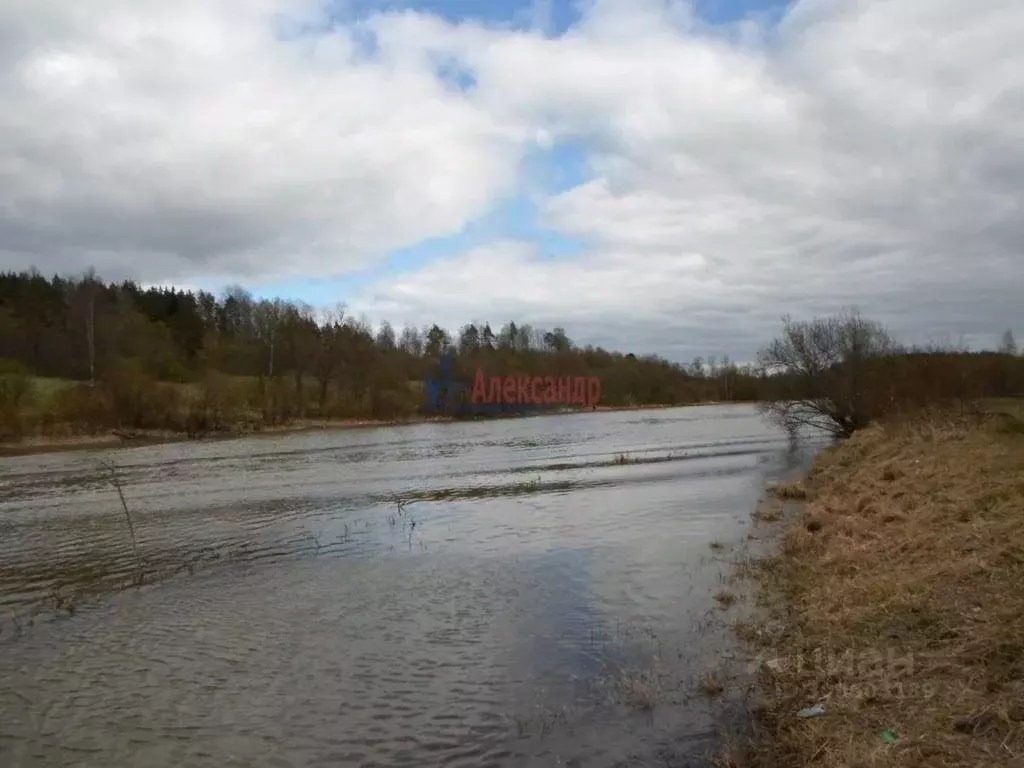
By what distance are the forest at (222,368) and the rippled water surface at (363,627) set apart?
20.7 metres

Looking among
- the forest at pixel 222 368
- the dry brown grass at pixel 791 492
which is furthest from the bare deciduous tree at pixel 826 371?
the dry brown grass at pixel 791 492

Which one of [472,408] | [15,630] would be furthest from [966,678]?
Result: [472,408]

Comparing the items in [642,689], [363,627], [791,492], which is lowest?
[363,627]

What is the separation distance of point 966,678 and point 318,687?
6.67 m

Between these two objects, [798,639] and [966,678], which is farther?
[798,639]

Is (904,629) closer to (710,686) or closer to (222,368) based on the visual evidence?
(710,686)

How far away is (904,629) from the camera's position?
801 cm

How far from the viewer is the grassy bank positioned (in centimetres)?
583

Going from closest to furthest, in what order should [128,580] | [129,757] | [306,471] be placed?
[129,757], [128,580], [306,471]

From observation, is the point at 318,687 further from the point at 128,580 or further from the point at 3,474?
the point at 3,474

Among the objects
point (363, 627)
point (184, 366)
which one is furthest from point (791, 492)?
point (184, 366)

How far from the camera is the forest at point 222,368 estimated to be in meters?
50.1

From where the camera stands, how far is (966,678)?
255 inches

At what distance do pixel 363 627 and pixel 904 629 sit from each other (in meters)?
7.05
